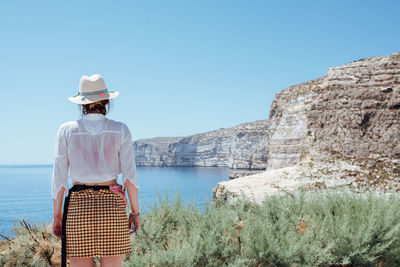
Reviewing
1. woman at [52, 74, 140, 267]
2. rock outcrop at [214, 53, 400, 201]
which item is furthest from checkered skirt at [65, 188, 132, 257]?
rock outcrop at [214, 53, 400, 201]

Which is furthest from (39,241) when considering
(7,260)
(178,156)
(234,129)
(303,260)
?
(178,156)

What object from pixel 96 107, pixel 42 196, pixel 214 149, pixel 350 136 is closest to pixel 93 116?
pixel 96 107

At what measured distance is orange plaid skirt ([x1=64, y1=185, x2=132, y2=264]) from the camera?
8.83 feet

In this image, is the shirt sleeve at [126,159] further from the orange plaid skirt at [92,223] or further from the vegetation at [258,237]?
the vegetation at [258,237]

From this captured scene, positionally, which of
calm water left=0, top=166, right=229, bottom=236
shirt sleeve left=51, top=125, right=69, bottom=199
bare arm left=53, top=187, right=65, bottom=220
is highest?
shirt sleeve left=51, top=125, right=69, bottom=199

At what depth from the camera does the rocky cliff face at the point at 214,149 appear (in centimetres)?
10962

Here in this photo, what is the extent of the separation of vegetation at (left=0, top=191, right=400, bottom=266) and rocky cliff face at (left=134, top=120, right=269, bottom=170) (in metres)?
94.4

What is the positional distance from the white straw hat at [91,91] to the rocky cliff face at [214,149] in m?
97.5

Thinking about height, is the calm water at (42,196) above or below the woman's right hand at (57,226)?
below

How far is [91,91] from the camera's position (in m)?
2.92

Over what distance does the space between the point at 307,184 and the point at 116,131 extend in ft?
37.4

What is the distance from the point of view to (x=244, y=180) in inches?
605

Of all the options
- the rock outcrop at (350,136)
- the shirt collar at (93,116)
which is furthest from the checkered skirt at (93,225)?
the rock outcrop at (350,136)

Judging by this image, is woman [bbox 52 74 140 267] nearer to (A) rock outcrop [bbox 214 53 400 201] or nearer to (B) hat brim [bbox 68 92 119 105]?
(B) hat brim [bbox 68 92 119 105]
